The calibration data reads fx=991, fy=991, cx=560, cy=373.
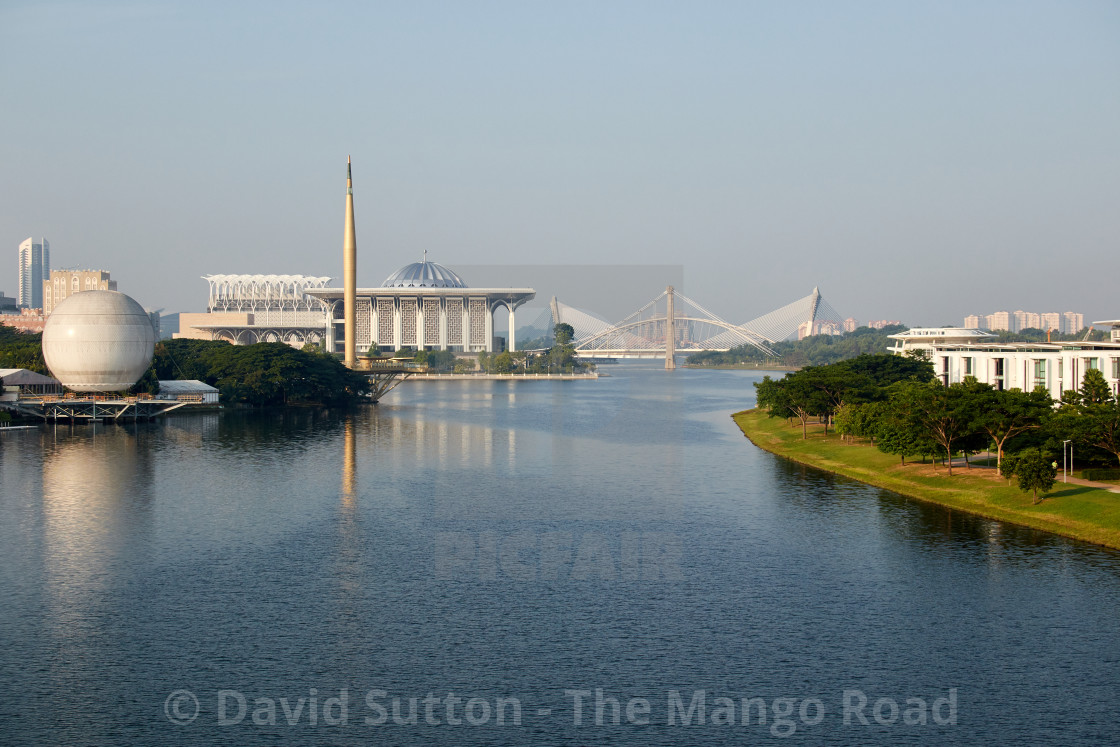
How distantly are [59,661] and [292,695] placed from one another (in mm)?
5993

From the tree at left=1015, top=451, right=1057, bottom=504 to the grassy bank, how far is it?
2.14ft

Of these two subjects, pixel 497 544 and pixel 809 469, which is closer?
pixel 497 544

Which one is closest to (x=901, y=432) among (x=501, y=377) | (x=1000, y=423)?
(x=1000, y=423)

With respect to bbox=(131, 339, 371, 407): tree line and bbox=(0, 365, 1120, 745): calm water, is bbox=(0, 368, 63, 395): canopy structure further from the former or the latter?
bbox=(0, 365, 1120, 745): calm water

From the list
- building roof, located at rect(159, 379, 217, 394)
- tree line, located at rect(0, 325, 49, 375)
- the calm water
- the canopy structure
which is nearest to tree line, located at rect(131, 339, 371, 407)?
building roof, located at rect(159, 379, 217, 394)

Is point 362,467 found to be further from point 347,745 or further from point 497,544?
point 347,745

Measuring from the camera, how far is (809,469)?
55312 millimetres

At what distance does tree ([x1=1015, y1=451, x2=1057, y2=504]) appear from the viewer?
38.2 m

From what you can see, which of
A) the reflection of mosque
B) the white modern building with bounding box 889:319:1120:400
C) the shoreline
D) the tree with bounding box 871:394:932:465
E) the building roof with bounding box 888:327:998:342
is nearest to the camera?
the reflection of mosque

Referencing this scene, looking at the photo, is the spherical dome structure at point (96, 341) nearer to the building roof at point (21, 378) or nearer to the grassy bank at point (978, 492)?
the building roof at point (21, 378)

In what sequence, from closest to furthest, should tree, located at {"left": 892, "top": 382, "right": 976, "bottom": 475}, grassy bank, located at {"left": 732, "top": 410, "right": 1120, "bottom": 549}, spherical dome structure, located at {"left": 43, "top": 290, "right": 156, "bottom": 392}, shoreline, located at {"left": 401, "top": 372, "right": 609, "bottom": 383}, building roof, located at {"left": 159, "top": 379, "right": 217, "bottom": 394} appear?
1. grassy bank, located at {"left": 732, "top": 410, "right": 1120, "bottom": 549}
2. tree, located at {"left": 892, "top": 382, "right": 976, "bottom": 475}
3. spherical dome structure, located at {"left": 43, "top": 290, "right": 156, "bottom": 392}
4. building roof, located at {"left": 159, "top": 379, "right": 217, "bottom": 394}
5. shoreline, located at {"left": 401, "top": 372, "right": 609, "bottom": 383}

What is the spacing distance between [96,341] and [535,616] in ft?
212

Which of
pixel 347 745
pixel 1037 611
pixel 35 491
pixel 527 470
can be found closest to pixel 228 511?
pixel 35 491

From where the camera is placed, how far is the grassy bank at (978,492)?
35.8 m
